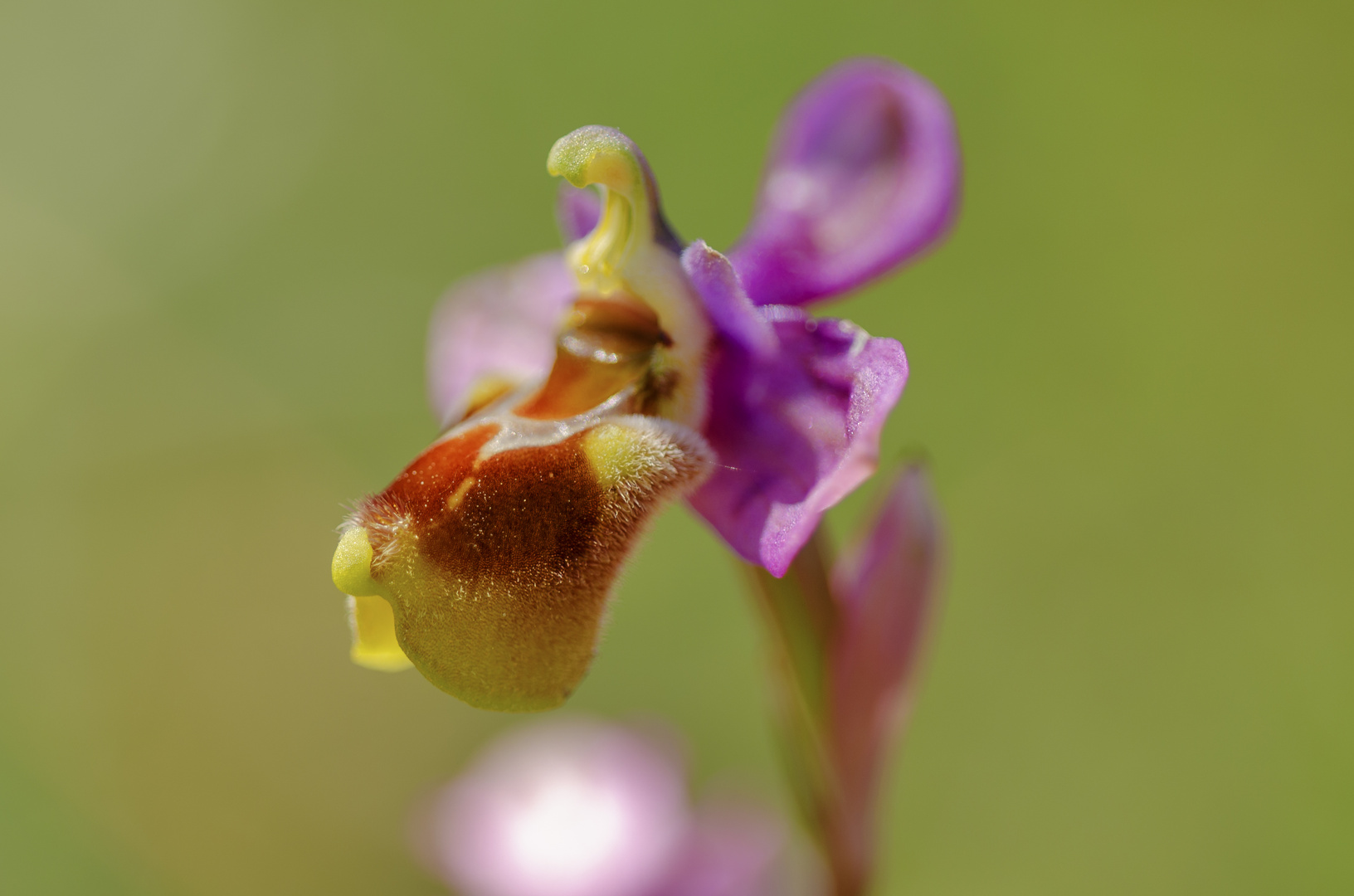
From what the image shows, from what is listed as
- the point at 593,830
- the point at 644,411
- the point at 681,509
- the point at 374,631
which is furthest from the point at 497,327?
the point at 681,509

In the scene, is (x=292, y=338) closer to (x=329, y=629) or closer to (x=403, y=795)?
(x=329, y=629)

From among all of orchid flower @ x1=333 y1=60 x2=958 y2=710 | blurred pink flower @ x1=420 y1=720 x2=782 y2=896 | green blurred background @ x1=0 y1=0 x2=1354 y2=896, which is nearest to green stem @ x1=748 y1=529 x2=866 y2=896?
orchid flower @ x1=333 y1=60 x2=958 y2=710

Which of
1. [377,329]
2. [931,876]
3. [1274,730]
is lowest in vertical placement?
[931,876]

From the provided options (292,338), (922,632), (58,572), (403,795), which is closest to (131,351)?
(292,338)

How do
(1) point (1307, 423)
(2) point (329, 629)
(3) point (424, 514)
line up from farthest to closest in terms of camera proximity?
(2) point (329, 629), (1) point (1307, 423), (3) point (424, 514)

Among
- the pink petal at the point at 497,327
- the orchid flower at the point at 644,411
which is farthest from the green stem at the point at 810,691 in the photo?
the pink petal at the point at 497,327

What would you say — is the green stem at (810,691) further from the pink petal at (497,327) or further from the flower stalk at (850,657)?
the pink petal at (497,327)

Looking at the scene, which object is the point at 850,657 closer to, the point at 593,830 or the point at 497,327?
the point at 497,327
